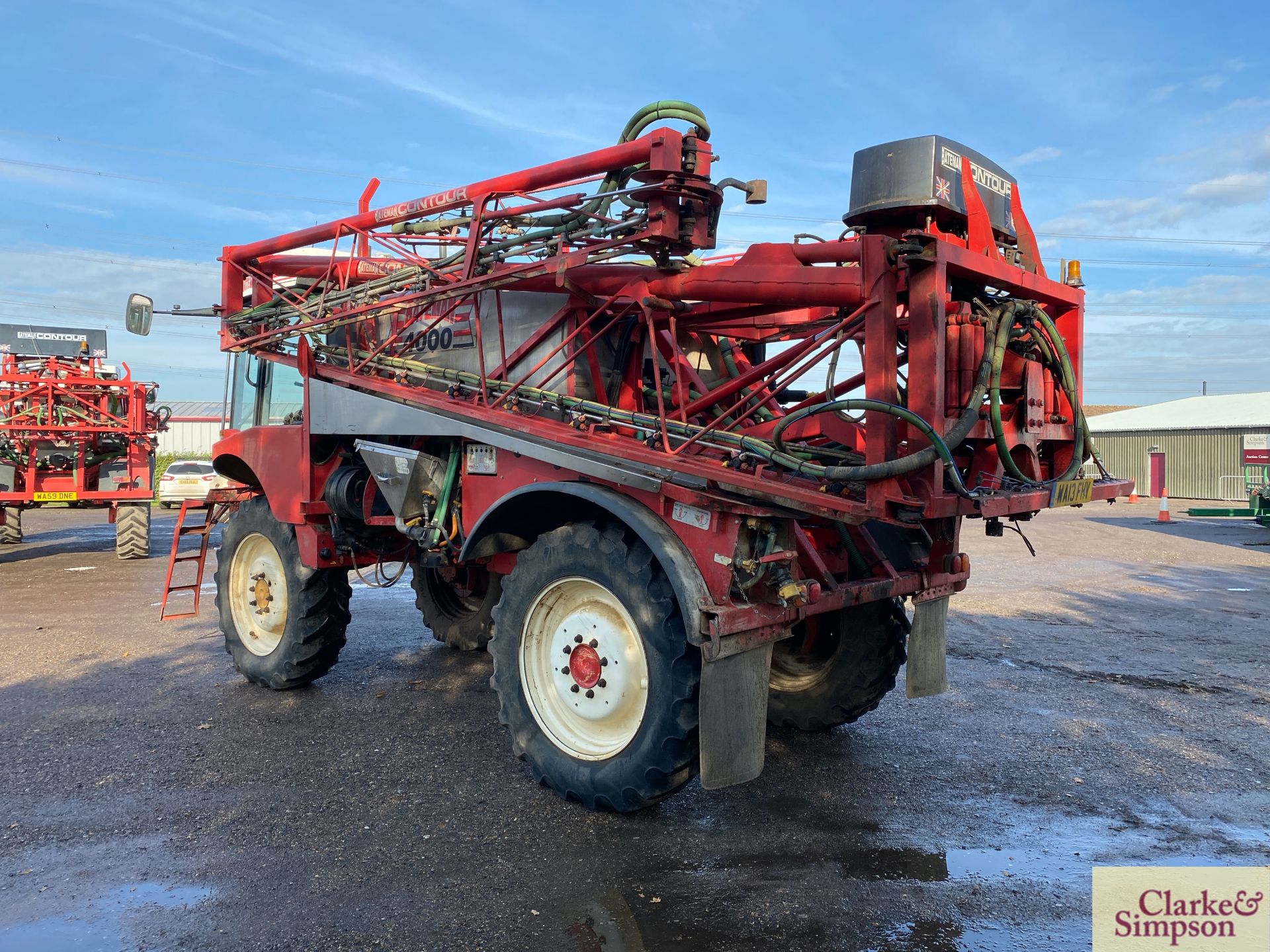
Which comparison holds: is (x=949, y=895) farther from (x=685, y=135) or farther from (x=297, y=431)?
(x=297, y=431)

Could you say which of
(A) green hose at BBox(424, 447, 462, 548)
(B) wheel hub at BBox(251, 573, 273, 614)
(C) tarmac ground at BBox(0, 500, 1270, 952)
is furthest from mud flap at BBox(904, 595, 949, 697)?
(B) wheel hub at BBox(251, 573, 273, 614)

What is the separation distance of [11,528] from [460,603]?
42.5ft

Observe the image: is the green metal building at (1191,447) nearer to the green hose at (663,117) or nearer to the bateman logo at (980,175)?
the bateman logo at (980,175)

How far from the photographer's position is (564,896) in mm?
3717

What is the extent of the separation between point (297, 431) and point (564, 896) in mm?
4121

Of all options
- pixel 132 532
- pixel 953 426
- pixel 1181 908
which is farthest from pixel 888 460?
pixel 132 532

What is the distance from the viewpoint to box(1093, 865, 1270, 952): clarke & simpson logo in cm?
341

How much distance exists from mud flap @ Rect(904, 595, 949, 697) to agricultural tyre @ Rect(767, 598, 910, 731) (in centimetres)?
35

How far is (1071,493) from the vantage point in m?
4.73

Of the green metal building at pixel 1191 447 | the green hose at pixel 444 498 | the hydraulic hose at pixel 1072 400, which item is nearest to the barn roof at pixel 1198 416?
the green metal building at pixel 1191 447

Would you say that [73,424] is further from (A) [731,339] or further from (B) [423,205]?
(A) [731,339]

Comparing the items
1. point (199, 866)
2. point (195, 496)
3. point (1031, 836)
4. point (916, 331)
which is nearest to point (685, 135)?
point (916, 331)

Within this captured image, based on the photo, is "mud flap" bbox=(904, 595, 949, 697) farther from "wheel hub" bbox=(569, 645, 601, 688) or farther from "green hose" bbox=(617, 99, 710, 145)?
"green hose" bbox=(617, 99, 710, 145)

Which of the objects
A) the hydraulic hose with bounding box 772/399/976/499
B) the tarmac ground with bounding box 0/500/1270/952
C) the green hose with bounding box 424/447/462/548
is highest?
the hydraulic hose with bounding box 772/399/976/499
